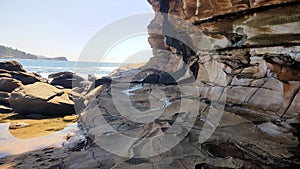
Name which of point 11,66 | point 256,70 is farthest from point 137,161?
point 11,66

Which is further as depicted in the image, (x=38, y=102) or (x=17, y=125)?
(x=38, y=102)

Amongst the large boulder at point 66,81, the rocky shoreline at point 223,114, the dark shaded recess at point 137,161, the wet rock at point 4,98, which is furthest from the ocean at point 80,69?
the dark shaded recess at point 137,161

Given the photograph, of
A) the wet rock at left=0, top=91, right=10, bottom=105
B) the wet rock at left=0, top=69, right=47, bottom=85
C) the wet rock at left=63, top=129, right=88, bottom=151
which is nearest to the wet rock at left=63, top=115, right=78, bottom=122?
the wet rock at left=63, top=129, right=88, bottom=151

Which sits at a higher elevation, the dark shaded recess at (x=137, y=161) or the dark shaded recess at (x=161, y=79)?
the dark shaded recess at (x=161, y=79)

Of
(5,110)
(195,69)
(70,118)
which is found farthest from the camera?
(5,110)

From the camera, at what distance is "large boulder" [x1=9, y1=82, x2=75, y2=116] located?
977 cm

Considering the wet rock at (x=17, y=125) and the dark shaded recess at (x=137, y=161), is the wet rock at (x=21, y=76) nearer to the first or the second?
the wet rock at (x=17, y=125)

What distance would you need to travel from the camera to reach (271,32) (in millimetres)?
4723

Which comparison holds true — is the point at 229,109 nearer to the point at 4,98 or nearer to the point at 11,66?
the point at 4,98

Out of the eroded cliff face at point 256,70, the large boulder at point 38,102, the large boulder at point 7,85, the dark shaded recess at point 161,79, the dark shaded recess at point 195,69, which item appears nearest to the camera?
the eroded cliff face at point 256,70

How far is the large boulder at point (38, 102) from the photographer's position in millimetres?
9766

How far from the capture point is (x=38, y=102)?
976 cm

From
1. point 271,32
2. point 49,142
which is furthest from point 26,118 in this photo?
point 271,32

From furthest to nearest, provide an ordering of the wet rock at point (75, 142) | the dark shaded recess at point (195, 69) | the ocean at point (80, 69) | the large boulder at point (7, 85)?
the ocean at point (80, 69)
the large boulder at point (7, 85)
the dark shaded recess at point (195, 69)
the wet rock at point (75, 142)
